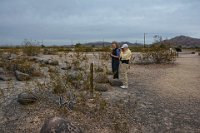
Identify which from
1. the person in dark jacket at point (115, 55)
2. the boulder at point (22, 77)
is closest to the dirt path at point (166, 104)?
the person in dark jacket at point (115, 55)

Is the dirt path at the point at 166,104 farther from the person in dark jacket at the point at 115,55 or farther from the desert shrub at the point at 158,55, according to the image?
the desert shrub at the point at 158,55

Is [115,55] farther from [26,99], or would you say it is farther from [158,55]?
[158,55]

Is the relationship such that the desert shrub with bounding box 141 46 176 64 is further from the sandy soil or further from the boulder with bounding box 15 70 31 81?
the boulder with bounding box 15 70 31 81

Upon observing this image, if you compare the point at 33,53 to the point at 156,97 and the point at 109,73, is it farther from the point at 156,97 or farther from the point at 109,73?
the point at 156,97

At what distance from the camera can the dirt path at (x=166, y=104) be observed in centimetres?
782

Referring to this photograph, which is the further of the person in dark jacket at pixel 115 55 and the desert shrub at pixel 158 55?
the desert shrub at pixel 158 55

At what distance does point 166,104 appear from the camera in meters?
9.44

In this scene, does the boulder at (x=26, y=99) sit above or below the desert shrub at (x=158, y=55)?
below

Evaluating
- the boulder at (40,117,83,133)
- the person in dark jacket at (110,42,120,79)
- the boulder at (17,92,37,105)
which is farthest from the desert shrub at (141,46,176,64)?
the boulder at (40,117,83,133)

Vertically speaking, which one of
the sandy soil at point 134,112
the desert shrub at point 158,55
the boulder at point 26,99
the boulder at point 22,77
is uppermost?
the desert shrub at point 158,55

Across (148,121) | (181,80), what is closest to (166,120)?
(148,121)

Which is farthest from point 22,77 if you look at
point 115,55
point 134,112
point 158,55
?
point 158,55

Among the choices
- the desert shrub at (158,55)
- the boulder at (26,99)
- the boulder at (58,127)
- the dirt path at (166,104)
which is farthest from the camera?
the desert shrub at (158,55)

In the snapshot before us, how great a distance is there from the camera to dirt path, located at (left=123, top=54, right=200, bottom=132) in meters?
7.82
